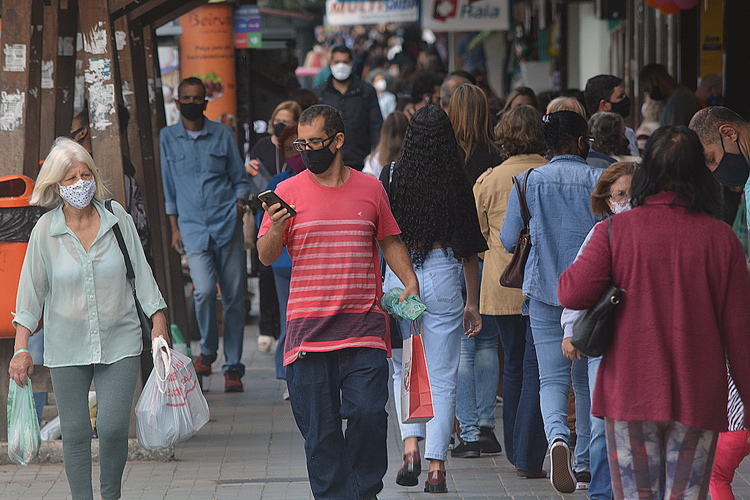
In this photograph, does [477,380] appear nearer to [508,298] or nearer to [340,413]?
[508,298]

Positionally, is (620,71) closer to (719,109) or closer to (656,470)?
(719,109)

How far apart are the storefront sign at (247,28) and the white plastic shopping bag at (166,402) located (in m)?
6.92

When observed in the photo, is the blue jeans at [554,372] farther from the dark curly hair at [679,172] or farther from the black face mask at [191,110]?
the black face mask at [191,110]

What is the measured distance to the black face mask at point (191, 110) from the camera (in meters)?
7.96

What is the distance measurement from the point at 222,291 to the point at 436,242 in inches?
121

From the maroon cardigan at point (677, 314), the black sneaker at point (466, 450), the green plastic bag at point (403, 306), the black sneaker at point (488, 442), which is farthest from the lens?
the black sneaker at point (488, 442)

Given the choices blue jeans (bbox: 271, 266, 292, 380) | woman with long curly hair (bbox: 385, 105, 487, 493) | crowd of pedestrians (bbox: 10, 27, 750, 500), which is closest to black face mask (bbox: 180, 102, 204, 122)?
blue jeans (bbox: 271, 266, 292, 380)

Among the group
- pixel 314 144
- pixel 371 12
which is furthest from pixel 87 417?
pixel 371 12

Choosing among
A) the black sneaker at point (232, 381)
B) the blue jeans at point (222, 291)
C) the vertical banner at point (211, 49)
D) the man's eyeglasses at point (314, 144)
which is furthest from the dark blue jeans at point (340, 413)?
the vertical banner at point (211, 49)

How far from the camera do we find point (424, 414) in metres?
5.05

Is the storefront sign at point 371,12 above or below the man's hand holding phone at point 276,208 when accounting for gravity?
above

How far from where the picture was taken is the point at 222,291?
8164mm

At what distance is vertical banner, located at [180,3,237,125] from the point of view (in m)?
11.2

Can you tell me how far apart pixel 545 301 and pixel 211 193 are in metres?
3.51
